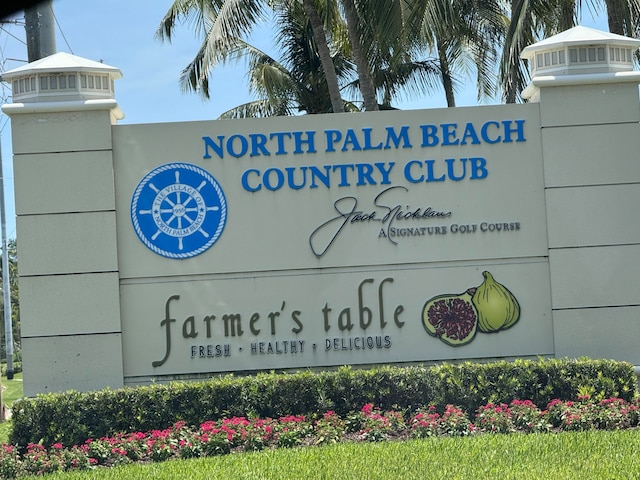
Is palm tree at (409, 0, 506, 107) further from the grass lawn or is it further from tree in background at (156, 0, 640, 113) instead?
the grass lawn

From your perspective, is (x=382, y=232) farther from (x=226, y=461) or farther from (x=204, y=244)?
(x=226, y=461)

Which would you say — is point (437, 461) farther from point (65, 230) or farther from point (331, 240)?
point (65, 230)

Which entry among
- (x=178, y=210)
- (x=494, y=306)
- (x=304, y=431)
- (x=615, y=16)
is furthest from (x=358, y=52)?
(x=304, y=431)

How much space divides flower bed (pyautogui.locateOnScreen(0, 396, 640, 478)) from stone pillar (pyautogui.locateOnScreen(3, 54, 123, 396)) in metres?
1.42

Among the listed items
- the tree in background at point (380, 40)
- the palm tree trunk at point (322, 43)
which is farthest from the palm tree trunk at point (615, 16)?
the palm tree trunk at point (322, 43)

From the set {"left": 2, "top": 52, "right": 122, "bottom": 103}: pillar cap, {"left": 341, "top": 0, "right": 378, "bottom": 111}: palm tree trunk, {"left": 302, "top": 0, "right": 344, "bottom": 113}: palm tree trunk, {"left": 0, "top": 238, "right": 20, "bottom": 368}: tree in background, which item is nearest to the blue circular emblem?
{"left": 2, "top": 52, "right": 122, "bottom": 103}: pillar cap

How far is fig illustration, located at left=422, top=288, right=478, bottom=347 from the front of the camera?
10891 millimetres

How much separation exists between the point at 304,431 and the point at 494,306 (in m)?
2.84

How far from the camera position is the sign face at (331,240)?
10891 millimetres

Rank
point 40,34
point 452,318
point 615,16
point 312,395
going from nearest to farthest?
point 312,395 → point 452,318 → point 40,34 → point 615,16

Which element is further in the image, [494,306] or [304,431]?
[494,306]

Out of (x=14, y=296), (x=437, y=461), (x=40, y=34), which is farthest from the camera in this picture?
(x=14, y=296)

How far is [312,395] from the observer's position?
388 inches

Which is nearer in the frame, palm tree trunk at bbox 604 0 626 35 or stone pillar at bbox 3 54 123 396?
stone pillar at bbox 3 54 123 396
